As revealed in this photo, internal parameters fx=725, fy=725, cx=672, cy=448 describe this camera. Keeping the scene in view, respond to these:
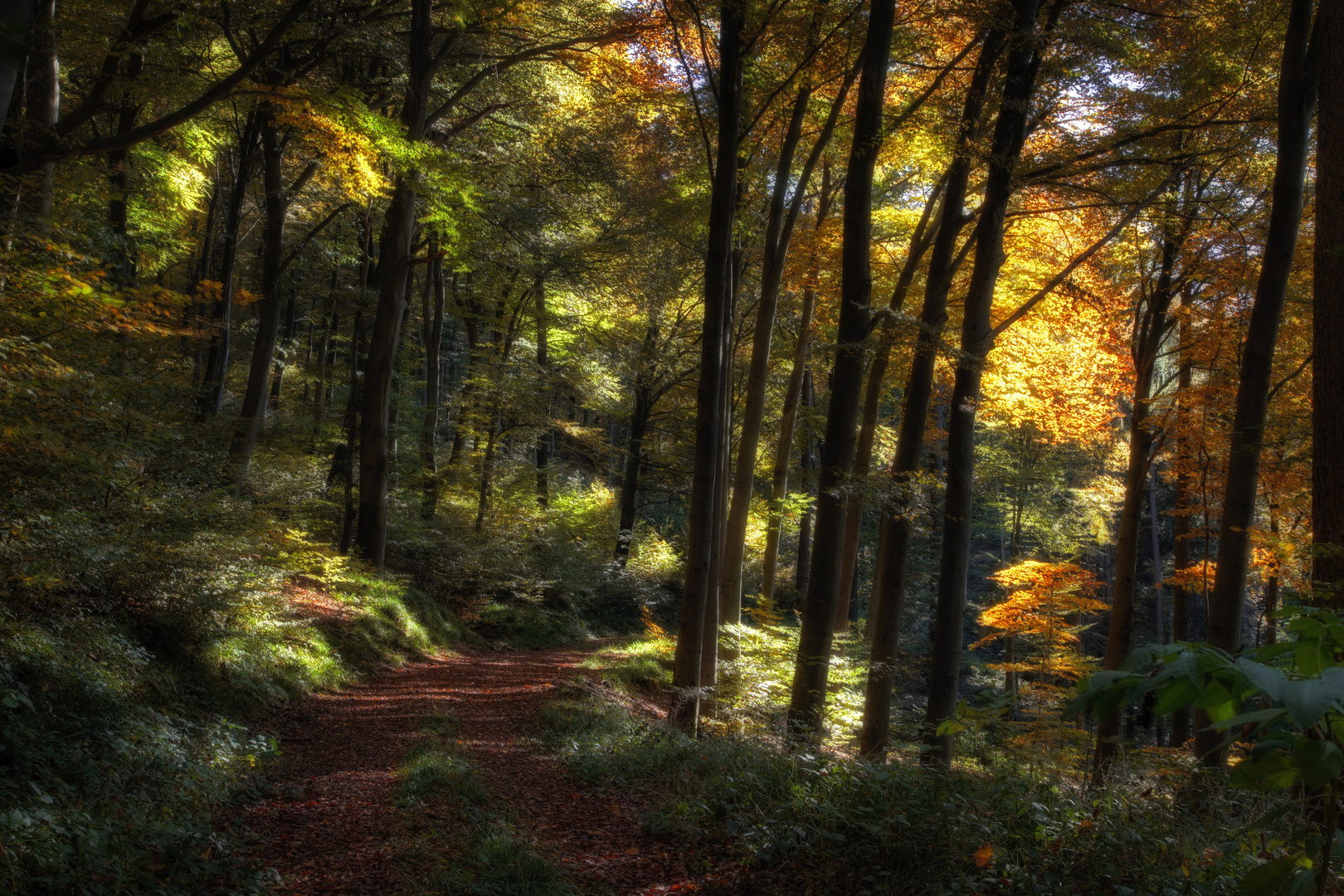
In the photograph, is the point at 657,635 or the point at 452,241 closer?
the point at 452,241

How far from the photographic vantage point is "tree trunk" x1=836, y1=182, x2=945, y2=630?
8.27 meters

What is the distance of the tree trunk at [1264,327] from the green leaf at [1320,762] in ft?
25.9

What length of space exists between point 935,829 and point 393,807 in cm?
371

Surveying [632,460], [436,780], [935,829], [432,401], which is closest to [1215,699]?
[935,829]

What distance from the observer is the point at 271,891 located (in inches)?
155

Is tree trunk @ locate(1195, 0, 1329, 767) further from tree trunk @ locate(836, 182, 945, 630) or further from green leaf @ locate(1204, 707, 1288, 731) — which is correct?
green leaf @ locate(1204, 707, 1288, 731)

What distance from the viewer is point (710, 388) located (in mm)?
8430

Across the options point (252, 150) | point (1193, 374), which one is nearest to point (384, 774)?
point (252, 150)

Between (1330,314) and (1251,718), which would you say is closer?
(1251,718)

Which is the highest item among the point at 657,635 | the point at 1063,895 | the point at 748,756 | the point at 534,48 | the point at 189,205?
the point at 534,48

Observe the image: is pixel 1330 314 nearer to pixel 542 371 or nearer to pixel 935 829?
pixel 935 829

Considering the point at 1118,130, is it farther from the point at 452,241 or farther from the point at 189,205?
the point at 189,205

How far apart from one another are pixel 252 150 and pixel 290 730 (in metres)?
11.7

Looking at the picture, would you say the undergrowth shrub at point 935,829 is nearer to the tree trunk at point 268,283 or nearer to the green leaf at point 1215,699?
the green leaf at point 1215,699
